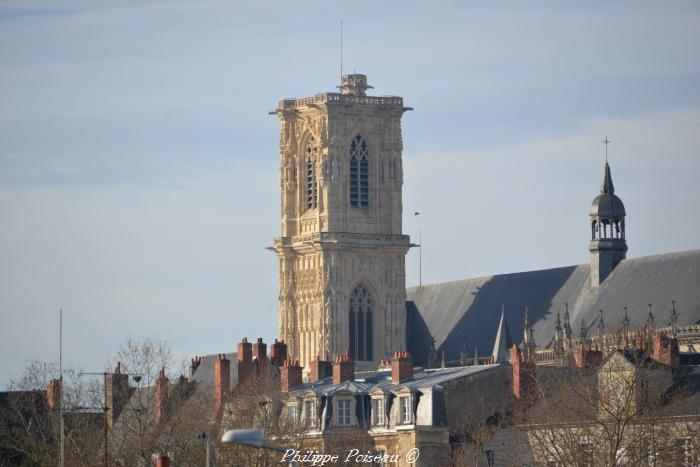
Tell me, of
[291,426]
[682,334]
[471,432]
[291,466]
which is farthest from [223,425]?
[682,334]

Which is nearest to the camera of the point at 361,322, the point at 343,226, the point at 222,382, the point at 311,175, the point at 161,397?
the point at 161,397

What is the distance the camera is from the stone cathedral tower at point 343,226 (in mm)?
126125

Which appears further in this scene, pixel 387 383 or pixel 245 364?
pixel 245 364

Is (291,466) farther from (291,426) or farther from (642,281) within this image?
(642,281)

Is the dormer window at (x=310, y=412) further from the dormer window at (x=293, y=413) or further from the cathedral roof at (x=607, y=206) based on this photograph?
the cathedral roof at (x=607, y=206)

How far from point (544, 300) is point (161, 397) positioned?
143 ft

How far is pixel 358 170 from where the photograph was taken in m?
129

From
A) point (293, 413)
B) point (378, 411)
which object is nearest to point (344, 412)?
point (378, 411)

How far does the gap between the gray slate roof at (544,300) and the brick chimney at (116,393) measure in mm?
27851

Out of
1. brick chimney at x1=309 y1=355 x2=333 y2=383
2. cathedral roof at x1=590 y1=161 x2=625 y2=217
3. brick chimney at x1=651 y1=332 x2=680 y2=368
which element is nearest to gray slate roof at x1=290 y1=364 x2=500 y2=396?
brick chimney at x1=309 y1=355 x2=333 y2=383

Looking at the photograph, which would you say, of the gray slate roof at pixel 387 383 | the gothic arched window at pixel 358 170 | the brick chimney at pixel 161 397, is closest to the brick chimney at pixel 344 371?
the gray slate roof at pixel 387 383

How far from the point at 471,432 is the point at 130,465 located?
9.52m

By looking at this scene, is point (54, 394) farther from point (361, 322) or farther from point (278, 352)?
point (361, 322)

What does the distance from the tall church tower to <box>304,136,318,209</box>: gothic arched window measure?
13639 millimetres
